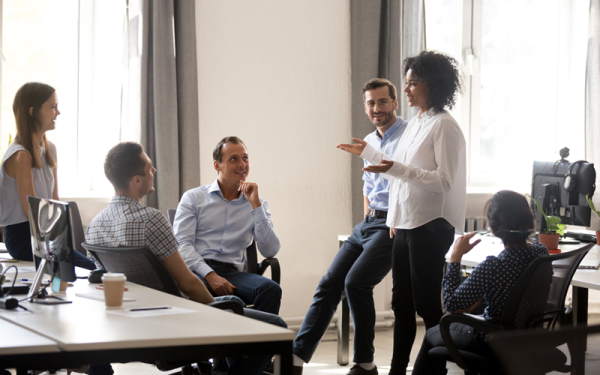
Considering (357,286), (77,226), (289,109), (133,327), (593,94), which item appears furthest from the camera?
(593,94)

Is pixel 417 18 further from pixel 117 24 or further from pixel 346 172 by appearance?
pixel 117 24

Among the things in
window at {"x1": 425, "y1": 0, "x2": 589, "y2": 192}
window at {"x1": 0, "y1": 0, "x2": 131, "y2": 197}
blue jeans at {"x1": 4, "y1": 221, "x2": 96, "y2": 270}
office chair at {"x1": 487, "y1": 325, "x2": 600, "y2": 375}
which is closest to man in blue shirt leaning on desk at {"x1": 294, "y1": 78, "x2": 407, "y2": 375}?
blue jeans at {"x1": 4, "y1": 221, "x2": 96, "y2": 270}

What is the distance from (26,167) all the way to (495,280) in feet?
6.50

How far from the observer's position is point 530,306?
6.49 feet

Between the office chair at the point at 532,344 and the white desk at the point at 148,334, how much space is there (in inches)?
20.4

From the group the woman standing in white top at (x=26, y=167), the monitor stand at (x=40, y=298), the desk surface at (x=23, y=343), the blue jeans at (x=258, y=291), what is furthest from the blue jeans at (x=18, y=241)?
the desk surface at (x=23, y=343)

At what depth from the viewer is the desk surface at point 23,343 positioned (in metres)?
1.25

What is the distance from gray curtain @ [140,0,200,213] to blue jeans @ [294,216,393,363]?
3.70ft

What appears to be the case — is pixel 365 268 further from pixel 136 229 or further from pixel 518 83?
pixel 518 83

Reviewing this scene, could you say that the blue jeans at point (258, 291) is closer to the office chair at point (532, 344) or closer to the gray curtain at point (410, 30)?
the office chair at point (532, 344)

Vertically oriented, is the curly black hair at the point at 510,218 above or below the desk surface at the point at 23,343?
above

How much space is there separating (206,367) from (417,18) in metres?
2.96

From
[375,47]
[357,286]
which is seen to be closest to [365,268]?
[357,286]

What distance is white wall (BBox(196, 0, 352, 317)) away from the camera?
393cm
